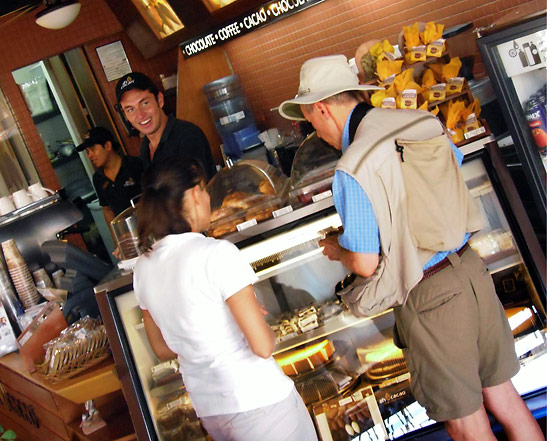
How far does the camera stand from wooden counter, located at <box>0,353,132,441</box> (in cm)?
362

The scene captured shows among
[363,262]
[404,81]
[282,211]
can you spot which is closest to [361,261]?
[363,262]

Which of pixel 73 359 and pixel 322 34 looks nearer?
pixel 73 359

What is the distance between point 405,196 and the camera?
2.53 m

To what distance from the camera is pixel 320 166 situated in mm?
3307

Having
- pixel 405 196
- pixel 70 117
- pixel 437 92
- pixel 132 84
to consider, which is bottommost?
pixel 405 196

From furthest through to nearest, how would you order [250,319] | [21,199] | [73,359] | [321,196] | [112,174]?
[21,199] → [112,174] → [73,359] → [321,196] → [250,319]

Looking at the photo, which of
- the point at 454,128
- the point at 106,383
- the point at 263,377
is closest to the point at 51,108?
the point at 106,383

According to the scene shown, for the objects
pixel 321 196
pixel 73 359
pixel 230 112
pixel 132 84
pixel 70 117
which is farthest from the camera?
pixel 70 117

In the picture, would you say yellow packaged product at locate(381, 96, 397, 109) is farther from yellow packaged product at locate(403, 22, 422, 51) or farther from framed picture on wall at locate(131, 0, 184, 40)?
framed picture on wall at locate(131, 0, 184, 40)

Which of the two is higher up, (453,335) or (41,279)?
(41,279)

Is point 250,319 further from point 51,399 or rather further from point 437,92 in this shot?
point 51,399

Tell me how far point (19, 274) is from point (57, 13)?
2259 mm

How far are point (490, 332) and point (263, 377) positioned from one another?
3.13 feet

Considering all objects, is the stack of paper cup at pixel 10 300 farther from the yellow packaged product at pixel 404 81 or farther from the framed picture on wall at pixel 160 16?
the yellow packaged product at pixel 404 81
